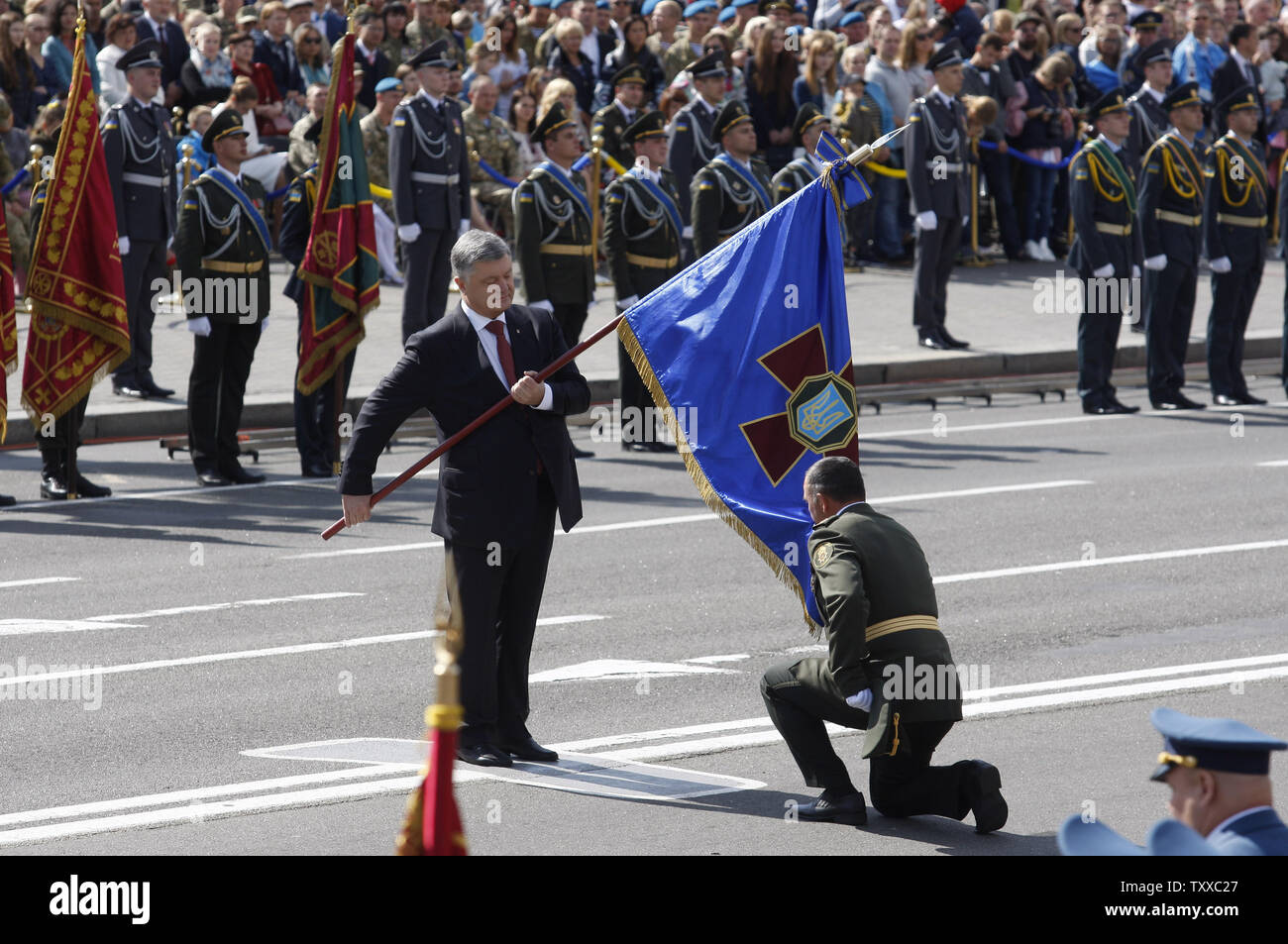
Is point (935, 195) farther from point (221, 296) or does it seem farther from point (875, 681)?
point (875, 681)

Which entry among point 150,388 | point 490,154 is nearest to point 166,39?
point 490,154

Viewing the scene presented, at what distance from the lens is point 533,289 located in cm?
1541

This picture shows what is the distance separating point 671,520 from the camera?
1300 cm

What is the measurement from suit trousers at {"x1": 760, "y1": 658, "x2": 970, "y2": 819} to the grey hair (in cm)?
196

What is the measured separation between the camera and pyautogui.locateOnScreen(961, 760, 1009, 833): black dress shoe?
709cm

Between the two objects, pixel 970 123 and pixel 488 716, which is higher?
pixel 970 123

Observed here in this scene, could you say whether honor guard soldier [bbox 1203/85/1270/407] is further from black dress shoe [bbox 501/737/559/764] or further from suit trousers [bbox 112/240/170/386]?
black dress shoe [bbox 501/737/559/764]

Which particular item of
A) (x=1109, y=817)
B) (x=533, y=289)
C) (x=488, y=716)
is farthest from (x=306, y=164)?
(x=1109, y=817)

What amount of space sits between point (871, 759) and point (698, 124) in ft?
41.9

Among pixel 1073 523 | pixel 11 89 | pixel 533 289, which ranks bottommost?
pixel 1073 523

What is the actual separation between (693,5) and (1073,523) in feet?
39.5

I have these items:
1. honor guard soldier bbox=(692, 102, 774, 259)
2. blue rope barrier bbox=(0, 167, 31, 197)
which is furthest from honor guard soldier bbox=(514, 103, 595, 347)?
blue rope barrier bbox=(0, 167, 31, 197)

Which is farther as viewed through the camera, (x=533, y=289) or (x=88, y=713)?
(x=533, y=289)
